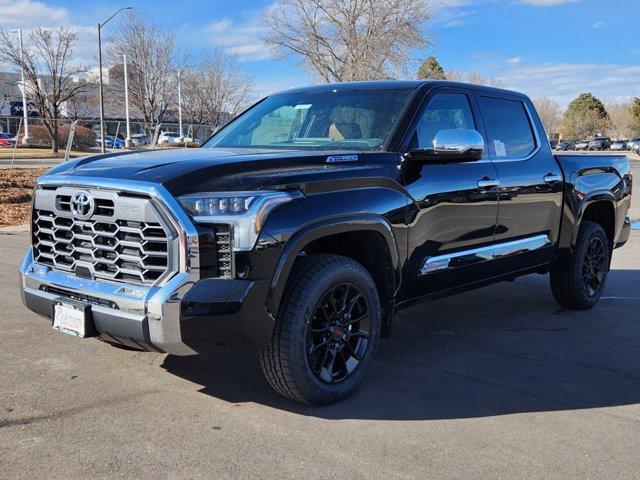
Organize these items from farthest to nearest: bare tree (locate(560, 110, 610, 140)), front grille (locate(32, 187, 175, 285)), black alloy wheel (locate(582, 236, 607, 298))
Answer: bare tree (locate(560, 110, 610, 140)) < black alloy wheel (locate(582, 236, 607, 298)) < front grille (locate(32, 187, 175, 285))

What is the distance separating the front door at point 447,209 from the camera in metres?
4.24

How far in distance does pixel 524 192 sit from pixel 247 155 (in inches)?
96.4

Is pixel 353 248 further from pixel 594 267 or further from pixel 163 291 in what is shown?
pixel 594 267

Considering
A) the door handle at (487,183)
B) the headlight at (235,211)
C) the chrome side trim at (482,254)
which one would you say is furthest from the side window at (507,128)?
the headlight at (235,211)

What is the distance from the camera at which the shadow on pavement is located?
3926 millimetres

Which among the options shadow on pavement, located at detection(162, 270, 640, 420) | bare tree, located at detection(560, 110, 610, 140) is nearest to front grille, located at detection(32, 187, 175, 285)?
shadow on pavement, located at detection(162, 270, 640, 420)

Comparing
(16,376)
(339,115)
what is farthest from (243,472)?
(339,115)

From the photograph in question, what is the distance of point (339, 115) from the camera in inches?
186

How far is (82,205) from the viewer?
11.5ft

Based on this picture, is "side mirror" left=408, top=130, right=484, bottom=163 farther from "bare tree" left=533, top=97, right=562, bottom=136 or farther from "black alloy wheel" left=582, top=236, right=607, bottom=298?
"bare tree" left=533, top=97, right=562, bottom=136

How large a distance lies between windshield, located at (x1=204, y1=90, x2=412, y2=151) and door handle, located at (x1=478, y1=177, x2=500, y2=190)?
0.83m

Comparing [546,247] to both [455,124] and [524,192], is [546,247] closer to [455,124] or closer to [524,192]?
[524,192]

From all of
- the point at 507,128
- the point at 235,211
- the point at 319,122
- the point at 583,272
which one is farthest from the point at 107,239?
the point at 583,272

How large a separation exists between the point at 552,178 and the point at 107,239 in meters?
3.73
